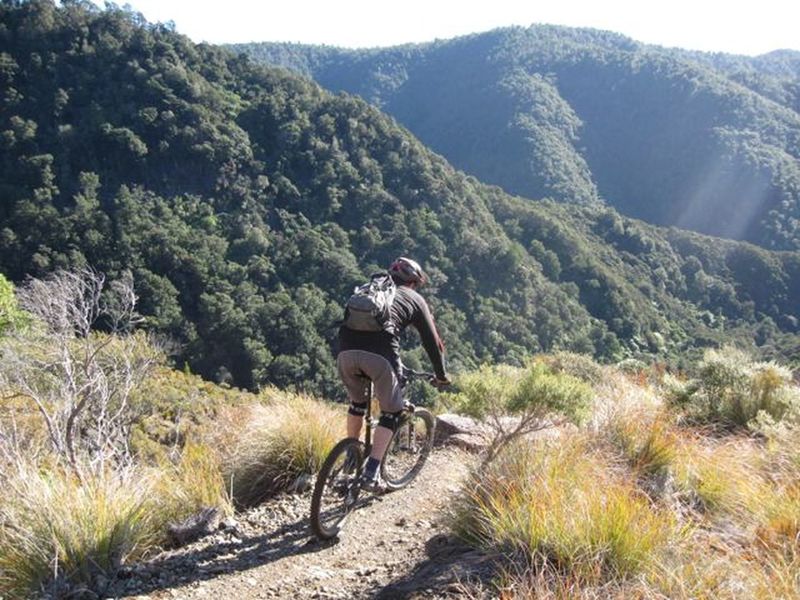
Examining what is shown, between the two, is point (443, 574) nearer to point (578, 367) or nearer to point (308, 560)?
point (308, 560)

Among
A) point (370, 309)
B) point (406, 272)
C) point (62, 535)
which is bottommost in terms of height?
point (62, 535)

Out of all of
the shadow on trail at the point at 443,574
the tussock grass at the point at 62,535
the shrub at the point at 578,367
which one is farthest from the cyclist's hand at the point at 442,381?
the shrub at the point at 578,367

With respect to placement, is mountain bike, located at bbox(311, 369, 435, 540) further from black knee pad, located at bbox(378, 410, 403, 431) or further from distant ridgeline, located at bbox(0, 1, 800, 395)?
distant ridgeline, located at bbox(0, 1, 800, 395)

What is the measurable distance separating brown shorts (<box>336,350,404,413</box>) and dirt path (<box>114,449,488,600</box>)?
0.67 metres

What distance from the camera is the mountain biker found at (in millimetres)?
3781

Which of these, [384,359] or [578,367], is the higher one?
[384,359]

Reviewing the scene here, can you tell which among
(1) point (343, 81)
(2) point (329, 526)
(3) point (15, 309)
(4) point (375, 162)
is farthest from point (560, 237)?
(1) point (343, 81)

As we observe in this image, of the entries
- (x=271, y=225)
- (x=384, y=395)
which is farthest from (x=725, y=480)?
(x=271, y=225)

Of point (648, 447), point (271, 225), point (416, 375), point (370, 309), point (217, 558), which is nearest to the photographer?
point (217, 558)

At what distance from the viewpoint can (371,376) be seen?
12.6 ft

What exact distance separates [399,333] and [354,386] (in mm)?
459

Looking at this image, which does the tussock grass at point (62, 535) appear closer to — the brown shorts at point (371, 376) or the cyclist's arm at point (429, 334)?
the brown shorts at point (371, 376)

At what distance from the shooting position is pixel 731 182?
329ft

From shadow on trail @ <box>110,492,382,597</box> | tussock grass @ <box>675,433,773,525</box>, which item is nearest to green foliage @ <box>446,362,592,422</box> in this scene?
tussock grass @ <box>675,433,773,525</box>
